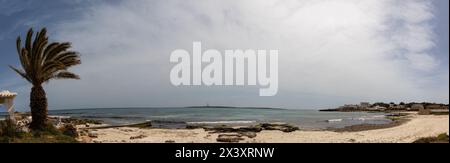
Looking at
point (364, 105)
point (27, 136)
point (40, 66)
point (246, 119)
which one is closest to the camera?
point (27, 136)

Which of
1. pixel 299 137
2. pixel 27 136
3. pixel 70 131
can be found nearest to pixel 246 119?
pixel 299 137

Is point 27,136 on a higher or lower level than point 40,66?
lower

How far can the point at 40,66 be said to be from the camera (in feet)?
59.6

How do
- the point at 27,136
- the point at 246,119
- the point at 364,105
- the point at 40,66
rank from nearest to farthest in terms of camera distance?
the point at 27,136 → the point at 40,66 → the point at 246,119 → the point at 364,105

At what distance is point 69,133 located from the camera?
18094 mm

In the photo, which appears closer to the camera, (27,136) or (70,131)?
(27,136)

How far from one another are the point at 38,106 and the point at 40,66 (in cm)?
197

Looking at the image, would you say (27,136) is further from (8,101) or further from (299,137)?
(299,137)

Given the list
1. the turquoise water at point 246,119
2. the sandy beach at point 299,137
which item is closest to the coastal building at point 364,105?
the turquoise water at point 246,119

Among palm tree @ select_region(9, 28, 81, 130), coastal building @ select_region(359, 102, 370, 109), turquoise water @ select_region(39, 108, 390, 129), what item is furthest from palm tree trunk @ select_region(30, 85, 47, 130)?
coastal building @ select_region(359, 102, 370, 109)
